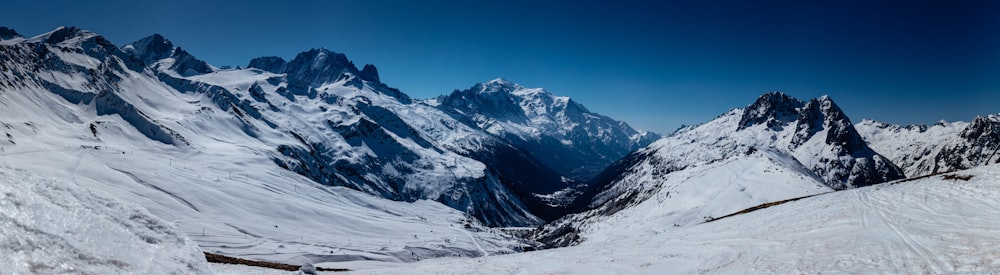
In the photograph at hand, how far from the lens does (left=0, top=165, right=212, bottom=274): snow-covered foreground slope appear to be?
884 cm

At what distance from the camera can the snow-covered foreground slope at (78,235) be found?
8836mm

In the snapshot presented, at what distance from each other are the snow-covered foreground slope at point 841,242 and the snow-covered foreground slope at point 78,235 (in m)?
19.2

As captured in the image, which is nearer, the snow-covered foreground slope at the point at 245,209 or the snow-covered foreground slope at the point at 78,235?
the snow-covered foreground slope at the point at 78,235

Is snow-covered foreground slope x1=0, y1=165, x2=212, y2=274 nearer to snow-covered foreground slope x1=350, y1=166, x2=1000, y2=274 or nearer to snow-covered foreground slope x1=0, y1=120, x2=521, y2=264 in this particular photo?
snow-covered foreground slope x1=350, y1=166, x2=1000, y2=274

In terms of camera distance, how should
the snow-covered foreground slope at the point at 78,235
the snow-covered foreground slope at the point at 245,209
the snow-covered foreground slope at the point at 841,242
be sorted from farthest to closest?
the snow-covered foreground slope at the point at 245,209, the snow-covered foreground slope at the point at 841,242, the snow-covered foreground slope at the point at 78,235

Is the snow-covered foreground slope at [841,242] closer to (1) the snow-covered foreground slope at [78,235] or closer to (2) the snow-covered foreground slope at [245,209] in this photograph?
(1) the snow-covered foreground slope at [78,235]

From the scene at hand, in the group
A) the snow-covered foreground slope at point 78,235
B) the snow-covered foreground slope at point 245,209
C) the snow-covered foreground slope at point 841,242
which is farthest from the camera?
the snow-covered foreground slope at point 245,209

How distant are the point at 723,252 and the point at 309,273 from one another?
85.0 feet

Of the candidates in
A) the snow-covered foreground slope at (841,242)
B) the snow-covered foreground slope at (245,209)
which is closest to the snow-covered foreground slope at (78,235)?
the snow-covered foreground slope at (841,242)

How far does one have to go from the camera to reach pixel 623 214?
14412 cm

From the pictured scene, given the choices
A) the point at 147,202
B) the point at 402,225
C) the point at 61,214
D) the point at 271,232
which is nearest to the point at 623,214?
the point at 402,225

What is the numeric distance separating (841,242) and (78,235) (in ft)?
116

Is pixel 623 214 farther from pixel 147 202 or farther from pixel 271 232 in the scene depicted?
pixel 147 202

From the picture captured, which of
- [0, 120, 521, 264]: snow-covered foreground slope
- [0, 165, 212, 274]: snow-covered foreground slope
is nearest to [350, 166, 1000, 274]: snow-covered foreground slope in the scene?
[0, 165, 212, 274]: snow-covered foreground slope
